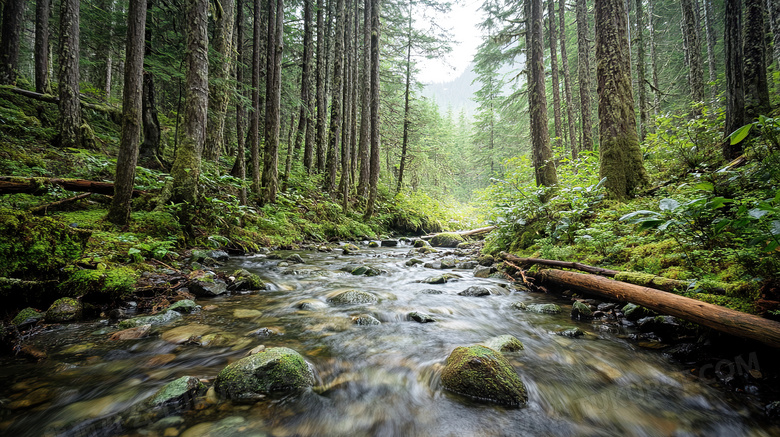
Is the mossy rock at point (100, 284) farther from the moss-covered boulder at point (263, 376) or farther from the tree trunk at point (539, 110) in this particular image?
the tree trunk at point (539, 110)

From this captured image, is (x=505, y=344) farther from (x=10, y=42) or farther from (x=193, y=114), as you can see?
(x=10, y=42)

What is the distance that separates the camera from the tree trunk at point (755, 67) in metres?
4.64

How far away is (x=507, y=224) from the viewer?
679 cm

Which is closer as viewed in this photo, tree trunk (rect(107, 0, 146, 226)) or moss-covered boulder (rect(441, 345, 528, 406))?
moss-covered boulder (rect(441, 345, 528, 406))

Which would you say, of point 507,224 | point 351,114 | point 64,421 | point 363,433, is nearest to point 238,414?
point 363,433

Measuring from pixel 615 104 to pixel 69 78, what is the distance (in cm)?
1336

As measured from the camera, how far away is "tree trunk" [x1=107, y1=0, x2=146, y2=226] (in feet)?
15.1

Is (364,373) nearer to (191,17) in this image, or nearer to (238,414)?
(238,414)

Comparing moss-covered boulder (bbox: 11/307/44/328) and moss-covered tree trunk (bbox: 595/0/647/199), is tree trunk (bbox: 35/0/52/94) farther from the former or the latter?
A: moss-covered tree trunk (bbox: 595/0/647/199)

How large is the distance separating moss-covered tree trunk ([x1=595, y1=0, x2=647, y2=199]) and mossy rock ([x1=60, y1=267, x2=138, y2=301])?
292 inches

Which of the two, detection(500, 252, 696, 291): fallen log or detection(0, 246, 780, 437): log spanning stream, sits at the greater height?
detection(500, 252, 696, 291): fallen log

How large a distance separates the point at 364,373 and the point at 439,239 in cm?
1072

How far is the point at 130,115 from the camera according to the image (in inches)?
181

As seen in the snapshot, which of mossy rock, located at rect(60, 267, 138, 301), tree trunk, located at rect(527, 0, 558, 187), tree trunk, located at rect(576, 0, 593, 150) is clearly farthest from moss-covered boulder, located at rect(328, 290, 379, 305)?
tree trunk, located at rect(576, 0, 593, 150)
